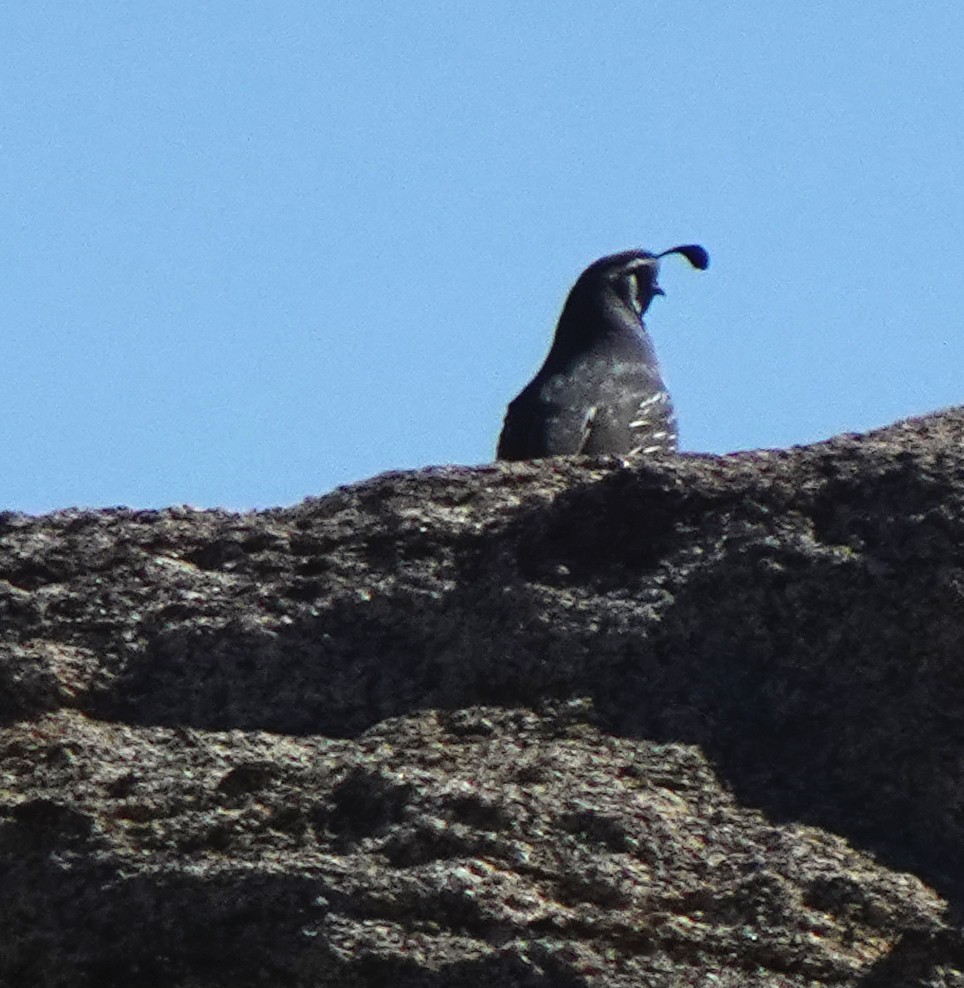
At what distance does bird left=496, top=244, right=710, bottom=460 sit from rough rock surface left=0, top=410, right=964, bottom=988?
4618mm

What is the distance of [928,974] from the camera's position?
4.28m

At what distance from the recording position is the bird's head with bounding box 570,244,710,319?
1260 cm

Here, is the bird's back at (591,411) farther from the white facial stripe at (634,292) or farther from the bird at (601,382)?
the white facial stripe at (634,292)

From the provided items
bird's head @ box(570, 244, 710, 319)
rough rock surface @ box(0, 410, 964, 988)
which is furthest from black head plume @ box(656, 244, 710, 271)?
rough rock surface @ box(0, 410, 964, 988)

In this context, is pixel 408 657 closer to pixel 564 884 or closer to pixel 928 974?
pixel 564 884

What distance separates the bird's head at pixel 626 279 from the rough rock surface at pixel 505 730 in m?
7.00

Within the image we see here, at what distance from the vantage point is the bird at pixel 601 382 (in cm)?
1040

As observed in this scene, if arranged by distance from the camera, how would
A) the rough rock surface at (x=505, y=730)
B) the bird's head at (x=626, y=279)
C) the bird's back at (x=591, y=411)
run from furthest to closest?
the bird's head at (x=626, y=279), the bird's back at (x=591, y=411), the rough rock surface at (x=505, y=730)

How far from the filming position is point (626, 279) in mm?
12961

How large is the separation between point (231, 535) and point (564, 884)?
1352 mm

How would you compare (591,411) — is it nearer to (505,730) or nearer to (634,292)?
(634,292)

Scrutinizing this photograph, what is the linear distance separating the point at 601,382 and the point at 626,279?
6.25 ft

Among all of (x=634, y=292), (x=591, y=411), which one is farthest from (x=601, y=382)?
(x=634, y=292)

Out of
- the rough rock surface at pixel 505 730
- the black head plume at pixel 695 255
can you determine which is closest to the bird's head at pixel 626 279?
the black head plume at pixel 695 255
